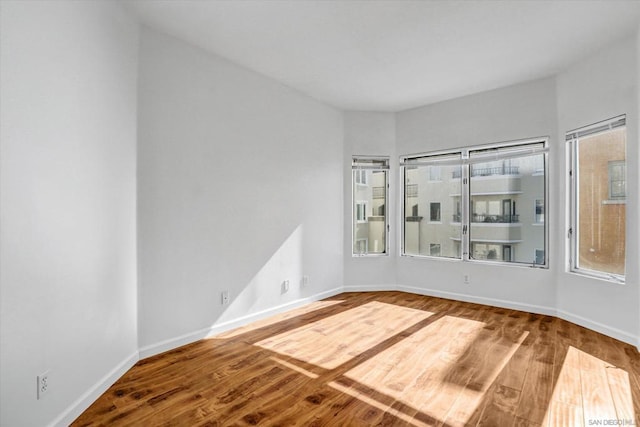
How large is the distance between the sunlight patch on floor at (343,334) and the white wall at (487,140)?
0.98 metres

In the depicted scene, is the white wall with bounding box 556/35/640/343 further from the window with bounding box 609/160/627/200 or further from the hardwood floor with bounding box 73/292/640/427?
the hardwood floor with bounding box 73/292/640/427

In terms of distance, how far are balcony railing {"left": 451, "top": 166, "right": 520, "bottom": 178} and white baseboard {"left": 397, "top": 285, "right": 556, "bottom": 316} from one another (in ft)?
5.65

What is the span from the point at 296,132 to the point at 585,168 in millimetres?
3454

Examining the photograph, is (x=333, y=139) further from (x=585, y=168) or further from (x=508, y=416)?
(x=508, y=416)

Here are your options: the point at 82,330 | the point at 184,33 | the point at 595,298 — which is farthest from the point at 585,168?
the point at 82,330

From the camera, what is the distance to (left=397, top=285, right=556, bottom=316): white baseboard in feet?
13.8

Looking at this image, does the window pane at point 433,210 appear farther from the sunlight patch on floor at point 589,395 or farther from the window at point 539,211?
the sunlight patch on floor at point 589,395

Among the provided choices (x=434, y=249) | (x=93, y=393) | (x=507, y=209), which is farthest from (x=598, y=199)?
(x=93, y=393)

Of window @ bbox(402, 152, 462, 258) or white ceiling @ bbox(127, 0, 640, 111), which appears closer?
white ceiling @ bbox(127, 0, 640, 111)

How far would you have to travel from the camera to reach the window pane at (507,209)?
431cm

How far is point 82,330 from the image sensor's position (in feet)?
7.05

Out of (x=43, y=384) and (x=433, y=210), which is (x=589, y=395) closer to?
(x=433, y=210)

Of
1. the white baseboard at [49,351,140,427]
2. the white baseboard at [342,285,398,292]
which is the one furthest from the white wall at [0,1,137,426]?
the white baseboard at [342,285,398,292]

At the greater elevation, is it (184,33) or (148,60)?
(184,33)
